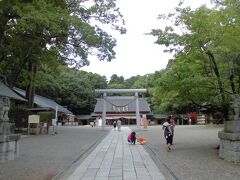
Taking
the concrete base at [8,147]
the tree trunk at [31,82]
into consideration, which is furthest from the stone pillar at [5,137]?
the tree trunk at [31,82]

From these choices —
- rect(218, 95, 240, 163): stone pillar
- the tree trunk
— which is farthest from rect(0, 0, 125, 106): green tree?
rect(218, 95, 240, 163): stone pillar

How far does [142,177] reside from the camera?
30.5 feet

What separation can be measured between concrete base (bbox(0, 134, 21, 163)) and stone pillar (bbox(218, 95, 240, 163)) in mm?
7415

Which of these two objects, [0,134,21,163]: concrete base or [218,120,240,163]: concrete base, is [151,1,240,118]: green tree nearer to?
[218,120,240,163]: concrete base

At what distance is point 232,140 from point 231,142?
11cm

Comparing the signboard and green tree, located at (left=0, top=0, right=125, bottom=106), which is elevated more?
green tree, located at (left=0, top=0, right=125, bottom=106)

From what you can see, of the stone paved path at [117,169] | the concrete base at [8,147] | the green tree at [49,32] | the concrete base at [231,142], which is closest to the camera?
the stone paved path at [117,169]

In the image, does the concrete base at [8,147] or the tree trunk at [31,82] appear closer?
the concrete base at [8,147]

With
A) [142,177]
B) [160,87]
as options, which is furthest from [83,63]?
[142,177]

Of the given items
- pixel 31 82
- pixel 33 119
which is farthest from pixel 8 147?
pixel 31 82

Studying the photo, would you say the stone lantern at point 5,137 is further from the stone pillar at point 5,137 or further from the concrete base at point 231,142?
the concrete base at point 231,142

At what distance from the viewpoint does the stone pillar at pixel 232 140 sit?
39.4 feet

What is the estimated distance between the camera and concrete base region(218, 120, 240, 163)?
12000 mm

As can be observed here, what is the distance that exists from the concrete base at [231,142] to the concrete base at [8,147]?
24.3ft
